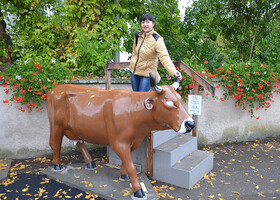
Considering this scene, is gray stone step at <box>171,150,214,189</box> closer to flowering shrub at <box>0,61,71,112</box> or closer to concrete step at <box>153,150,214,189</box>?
concrete step at <box>153,150,214,189</box>

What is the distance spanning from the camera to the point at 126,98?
2984 millimetres

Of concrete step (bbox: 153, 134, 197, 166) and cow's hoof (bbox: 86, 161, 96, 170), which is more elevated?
concrete step (bbox: 153, 134, 197, 166)

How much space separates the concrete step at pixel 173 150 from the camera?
349 cm

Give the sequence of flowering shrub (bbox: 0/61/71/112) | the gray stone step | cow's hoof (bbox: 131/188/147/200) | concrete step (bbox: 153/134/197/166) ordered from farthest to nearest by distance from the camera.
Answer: flowering shrub (bbox: 0/61/71/112) < concrete step (bbox: 153/134/197/166) < the gray stone step < cow's hoof (bbox: 131/188/147/200)

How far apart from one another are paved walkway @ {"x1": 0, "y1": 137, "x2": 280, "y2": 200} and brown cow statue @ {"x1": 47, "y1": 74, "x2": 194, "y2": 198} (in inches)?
28.2

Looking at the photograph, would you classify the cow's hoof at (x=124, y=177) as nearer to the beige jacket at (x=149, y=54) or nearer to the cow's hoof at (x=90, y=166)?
the cow's hoof at (x=90, y=166)

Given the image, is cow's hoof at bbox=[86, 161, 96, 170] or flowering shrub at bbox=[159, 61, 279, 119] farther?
flowering shrub at bbox=[159, 61, 279, 119]

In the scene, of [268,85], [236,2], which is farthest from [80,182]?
[236,2]

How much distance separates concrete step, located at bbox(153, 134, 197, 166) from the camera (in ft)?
11.5

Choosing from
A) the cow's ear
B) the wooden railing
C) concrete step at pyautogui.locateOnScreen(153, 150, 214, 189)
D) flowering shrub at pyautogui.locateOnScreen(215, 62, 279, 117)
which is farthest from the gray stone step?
flowering shrub at pyautogui.locateOnScreen(215, 62, 279, 117)

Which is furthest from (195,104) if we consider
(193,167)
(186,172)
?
(186,172)

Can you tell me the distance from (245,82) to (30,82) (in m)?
4.41

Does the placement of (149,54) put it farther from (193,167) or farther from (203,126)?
(203,126)

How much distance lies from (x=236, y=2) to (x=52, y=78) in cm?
558
